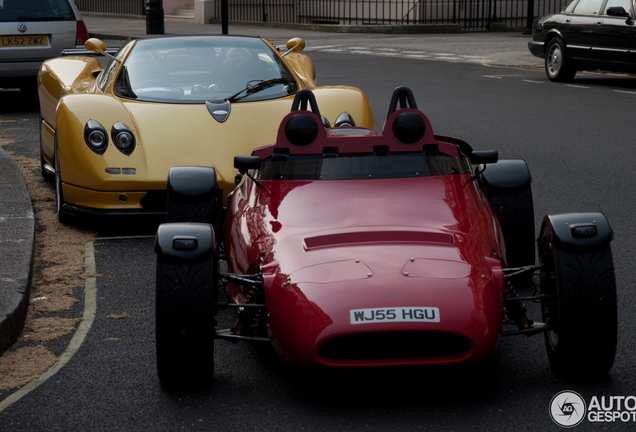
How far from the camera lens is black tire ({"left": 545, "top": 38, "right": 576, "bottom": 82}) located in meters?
15.5

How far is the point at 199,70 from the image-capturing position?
7.49m

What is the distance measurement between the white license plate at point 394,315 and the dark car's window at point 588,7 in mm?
12847

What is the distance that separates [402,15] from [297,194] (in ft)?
87.7

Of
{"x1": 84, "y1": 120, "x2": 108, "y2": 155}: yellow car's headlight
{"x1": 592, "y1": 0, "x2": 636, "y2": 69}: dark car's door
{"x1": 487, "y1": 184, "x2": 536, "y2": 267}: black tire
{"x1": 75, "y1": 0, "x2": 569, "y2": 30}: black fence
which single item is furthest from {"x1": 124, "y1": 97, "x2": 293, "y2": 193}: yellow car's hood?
{"x1": 75, "y1": 0, "x2": 569, "y2": 30}: black fence

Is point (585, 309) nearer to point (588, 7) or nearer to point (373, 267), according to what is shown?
point (373, 267)

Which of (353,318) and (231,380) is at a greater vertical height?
(353,318)

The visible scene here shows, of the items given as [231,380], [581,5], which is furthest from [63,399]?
[581,5]

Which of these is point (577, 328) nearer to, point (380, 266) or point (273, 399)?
point (380, 266)

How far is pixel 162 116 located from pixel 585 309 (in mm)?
3926

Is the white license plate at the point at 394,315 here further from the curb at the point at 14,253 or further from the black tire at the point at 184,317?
the curb at the point at 14,253

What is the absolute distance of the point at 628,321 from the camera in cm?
464

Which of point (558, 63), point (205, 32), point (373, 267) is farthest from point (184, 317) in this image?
point (205, 32)

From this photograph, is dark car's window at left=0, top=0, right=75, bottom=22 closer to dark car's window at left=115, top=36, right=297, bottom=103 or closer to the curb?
the curb

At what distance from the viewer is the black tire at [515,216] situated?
5.20 metres
